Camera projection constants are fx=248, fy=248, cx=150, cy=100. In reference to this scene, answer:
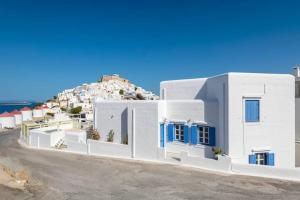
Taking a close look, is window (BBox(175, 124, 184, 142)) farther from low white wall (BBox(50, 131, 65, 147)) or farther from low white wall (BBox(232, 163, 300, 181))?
low white wall (BBox(50, 131, 65, 147))

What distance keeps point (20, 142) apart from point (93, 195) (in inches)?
844

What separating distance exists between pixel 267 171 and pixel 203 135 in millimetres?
4891

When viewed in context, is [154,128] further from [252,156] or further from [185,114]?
[252,156]

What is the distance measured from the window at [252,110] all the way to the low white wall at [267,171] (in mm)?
3175

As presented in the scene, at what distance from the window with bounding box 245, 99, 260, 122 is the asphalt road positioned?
13.3 feet

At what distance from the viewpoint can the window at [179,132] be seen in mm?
18766

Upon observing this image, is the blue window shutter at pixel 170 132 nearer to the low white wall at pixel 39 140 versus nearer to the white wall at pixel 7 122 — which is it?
the low white wall at pixel 39 140

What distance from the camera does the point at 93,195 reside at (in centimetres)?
1233

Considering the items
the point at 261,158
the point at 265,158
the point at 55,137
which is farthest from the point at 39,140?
the point at 265,158

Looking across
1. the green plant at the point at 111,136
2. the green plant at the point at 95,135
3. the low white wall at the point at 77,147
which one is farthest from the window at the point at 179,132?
the low white wall at the point at 77,147

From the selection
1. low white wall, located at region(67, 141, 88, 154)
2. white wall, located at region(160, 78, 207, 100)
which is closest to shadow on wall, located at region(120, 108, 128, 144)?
low white wall, located at region(67, 141, 88, 154)

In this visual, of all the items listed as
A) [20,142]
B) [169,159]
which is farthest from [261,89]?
[20,142]

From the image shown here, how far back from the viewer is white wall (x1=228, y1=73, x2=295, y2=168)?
629 inches

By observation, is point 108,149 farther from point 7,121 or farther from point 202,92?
point 7,121
